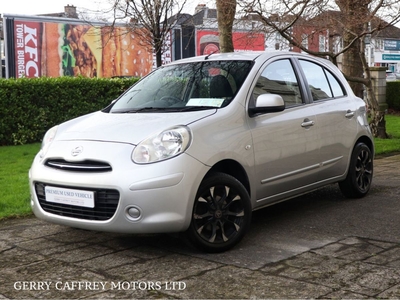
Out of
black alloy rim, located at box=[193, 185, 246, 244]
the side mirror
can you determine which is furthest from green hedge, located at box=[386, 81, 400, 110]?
black alloy rim, located at box=[193, 185, 246, 244]

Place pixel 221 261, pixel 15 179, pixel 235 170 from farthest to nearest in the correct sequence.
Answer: pixel 15 179 < pixel 235 170 < pixel 221 261

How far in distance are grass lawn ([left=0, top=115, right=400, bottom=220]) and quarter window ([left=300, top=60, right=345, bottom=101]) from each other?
10.6 ft

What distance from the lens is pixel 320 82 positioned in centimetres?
678

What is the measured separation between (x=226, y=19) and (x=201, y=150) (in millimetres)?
8864

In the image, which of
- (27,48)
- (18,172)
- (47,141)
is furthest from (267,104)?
(27,48)

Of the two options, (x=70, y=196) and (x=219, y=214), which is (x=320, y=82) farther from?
(x=70, y=196)

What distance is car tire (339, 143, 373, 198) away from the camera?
7.00 metres

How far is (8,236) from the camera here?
19.0 ft

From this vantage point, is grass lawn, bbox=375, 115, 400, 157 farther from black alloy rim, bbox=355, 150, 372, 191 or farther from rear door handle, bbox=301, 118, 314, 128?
rear door handle, bbox=301, 118, 314, 128

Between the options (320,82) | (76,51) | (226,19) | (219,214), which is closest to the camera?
(219,214)

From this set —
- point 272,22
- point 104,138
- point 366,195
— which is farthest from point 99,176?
point 272,22

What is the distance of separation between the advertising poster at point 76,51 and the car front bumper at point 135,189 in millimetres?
16389

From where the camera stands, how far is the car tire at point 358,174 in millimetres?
6996

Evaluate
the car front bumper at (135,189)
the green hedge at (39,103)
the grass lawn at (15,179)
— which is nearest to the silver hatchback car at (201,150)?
the car front bumper at (135,189)
